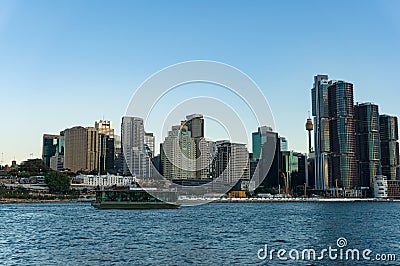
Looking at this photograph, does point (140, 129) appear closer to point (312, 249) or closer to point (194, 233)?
point (194, 233)

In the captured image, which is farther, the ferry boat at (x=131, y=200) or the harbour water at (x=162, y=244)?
the ferry boat at (x=131, y=200)

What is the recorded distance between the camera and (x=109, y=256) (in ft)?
131

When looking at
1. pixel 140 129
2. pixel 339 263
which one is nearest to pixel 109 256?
pixel 339 263

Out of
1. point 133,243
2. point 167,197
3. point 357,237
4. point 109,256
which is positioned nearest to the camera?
point 109,256

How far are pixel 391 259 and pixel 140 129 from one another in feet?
→ 481

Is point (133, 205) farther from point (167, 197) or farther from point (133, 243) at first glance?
point (133, 243)

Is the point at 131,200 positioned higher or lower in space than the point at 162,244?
higher

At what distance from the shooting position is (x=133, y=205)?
11294 centimetres

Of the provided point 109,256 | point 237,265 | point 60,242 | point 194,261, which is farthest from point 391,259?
point 60,242

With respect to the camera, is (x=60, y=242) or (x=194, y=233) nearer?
(x=60, y=242)

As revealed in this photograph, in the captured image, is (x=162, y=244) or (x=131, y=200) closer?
(x=162, y=244)

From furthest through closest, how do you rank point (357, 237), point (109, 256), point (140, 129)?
point (140, 129) < point (357, 237) < point (109, 256)

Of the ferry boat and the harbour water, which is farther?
the ferry boat

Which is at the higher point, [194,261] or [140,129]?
[140,129]
